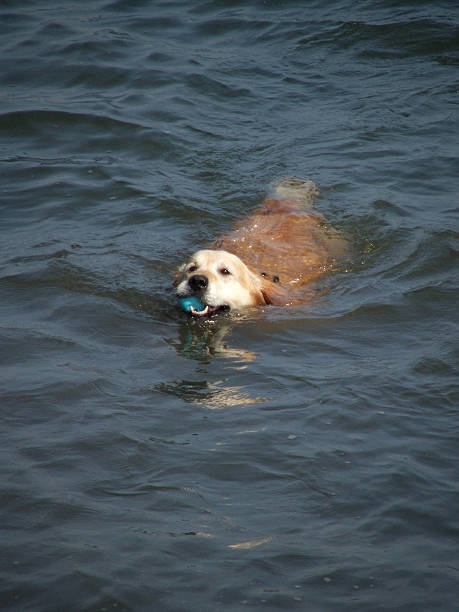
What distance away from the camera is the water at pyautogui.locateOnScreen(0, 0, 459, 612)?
3.21 metres

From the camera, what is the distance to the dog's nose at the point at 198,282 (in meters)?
6.18

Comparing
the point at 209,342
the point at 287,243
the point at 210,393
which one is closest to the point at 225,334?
the point at 209,342

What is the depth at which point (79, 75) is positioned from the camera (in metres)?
11.9

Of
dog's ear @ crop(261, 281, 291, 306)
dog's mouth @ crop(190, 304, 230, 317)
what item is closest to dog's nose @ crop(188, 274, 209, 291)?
dog's mouth @ crop(190, 304, 230, 317)

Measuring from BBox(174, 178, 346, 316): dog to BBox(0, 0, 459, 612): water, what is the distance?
227 millimetres

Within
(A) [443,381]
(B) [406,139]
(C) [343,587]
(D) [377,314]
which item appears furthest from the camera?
(B) [406,139]

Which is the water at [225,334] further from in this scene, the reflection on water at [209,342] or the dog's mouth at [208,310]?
the dog's mouth at [208,310]

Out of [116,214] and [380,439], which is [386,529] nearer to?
[380,439]

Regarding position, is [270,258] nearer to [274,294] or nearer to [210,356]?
[274,294]

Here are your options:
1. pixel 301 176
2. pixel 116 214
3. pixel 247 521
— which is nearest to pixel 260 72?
pixel 301 176

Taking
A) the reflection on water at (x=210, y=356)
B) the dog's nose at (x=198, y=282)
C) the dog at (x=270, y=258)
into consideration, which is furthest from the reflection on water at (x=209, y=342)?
the dog's nose at (x=198, y=282)

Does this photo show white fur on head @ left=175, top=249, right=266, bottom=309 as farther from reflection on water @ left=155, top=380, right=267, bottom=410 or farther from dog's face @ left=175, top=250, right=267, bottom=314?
reflection on water @ left=155, top=380, right=267, bottom=410

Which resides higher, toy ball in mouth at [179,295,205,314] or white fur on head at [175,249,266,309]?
white fur on head at [175,249,266,309]

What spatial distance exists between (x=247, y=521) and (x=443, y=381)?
1.91 meters
